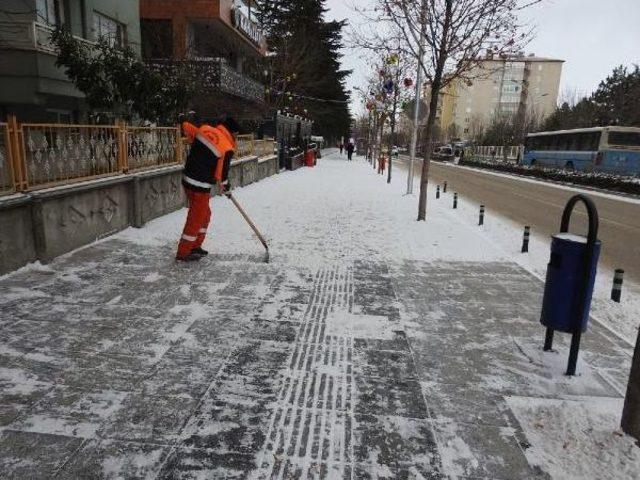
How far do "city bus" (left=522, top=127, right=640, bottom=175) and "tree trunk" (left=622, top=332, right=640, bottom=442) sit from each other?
28525 millimetres

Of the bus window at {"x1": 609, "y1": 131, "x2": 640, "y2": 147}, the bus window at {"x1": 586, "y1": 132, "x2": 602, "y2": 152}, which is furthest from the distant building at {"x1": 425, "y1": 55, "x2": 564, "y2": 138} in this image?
the bus window at {"x1": 609, "y1": 131, "x2": 640, "y2": 147}

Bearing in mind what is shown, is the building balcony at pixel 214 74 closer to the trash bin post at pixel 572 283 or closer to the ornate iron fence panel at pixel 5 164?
the ornate iron fence panel at pixel 5 164

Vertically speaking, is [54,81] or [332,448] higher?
[54,81]

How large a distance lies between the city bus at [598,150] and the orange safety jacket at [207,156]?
90.2 feet

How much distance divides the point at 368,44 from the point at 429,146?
104 inches

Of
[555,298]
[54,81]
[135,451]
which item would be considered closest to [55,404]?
[135,451]

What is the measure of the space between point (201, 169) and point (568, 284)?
4.43 meters

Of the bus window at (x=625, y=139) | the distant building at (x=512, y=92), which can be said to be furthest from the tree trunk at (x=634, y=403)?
the distant building at (x=512, y=92)

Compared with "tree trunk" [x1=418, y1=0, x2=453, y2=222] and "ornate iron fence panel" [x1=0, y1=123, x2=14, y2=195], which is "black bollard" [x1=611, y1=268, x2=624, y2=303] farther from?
"ornate iron fence panel" [x1=0, y1=123, x2=14, y2=195]

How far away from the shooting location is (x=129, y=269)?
5.80m

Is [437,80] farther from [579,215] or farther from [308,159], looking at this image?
[308,159]

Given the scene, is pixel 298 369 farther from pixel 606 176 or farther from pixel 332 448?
pixel 606 176

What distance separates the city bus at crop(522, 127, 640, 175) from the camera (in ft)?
88.1

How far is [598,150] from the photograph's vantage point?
27891 mm
